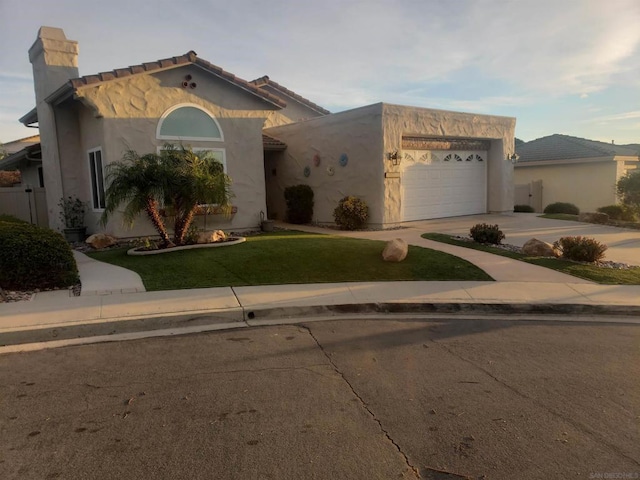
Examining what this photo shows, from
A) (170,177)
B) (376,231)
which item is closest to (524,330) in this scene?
(170,177)

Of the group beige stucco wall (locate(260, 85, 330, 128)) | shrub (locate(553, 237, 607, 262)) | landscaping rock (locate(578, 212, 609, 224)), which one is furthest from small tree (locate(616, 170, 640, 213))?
beige stucco wall (locate(260, 85, 330, 128))

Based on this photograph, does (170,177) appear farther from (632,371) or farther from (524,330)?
(632,371)

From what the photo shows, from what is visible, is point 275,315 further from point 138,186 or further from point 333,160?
point 333,160

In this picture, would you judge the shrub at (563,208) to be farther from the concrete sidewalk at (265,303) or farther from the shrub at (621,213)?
the concrete sidewalk at (265,303)

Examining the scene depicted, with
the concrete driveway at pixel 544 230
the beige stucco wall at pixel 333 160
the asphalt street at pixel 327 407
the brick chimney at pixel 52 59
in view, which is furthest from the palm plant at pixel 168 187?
the concrete driveway at pixel 544 230

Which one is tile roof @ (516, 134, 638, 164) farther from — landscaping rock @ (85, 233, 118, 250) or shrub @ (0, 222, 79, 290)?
shrub @ (0, 222, 79, 290)

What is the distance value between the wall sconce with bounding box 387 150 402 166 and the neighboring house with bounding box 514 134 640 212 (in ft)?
41.8

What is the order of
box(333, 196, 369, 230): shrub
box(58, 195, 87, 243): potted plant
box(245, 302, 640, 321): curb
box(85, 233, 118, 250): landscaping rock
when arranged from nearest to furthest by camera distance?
box(245, 302, 640, 321): curb, box(85, 233, 118, 250): landscaping rock, box(58, 195, 87, 243): potted plant, box(333, 196, 369, 230): shrub

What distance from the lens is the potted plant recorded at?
14.2 metres

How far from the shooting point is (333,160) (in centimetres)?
1688

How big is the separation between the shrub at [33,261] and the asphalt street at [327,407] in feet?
10.1

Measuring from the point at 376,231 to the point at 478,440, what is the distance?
1174 centimetres

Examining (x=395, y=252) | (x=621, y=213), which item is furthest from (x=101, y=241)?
(x=621, y=213)

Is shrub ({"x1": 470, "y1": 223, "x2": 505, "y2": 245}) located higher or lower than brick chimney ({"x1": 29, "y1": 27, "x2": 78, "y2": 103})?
lower
